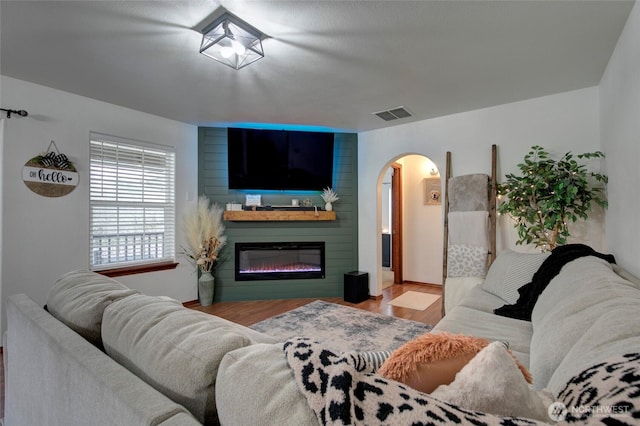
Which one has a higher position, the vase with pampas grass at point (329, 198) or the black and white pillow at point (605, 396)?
the vase with pampas grass at point (329, 198)

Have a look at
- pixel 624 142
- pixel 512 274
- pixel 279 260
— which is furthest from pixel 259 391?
pixel 279 260

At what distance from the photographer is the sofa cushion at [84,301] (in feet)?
3.54

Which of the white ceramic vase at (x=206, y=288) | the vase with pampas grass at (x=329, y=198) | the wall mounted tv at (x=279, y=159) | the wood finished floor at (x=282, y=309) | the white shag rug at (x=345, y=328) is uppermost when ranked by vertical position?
the wall mounted tv at (x=279, y=159)

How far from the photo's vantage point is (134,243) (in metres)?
3.68

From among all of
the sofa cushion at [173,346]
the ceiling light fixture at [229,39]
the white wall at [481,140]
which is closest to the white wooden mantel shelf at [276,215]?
the white wall at [481,140]

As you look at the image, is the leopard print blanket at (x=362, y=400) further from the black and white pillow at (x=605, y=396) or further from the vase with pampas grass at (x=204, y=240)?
the vase with pampas grass at (x=204, y=240)

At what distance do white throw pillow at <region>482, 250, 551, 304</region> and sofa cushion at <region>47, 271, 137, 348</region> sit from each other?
8.24ft

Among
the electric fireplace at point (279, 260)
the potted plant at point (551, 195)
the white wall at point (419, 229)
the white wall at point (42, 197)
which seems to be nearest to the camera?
the potted plant at point (551, 195)

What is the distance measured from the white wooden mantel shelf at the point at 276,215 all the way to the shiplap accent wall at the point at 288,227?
156mm

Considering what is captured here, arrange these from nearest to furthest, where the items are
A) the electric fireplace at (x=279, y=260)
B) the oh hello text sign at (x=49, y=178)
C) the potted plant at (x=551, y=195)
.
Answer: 1. the potted plant at (x=551, y=195)
2. the oh hello text sign at (x=49, y=178)
3. the electric fireplace at (x=279, y=260)

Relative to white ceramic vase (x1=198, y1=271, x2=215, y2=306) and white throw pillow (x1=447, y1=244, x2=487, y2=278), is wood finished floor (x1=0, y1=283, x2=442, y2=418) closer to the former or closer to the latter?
white ceramic vase (x1=198, y1=271, x2=215, y2=306)

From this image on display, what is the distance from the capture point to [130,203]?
11.9 feet

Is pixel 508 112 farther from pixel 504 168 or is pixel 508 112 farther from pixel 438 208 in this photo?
pixel 438 208

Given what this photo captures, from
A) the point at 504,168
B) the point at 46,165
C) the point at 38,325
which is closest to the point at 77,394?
the point at 38,325
